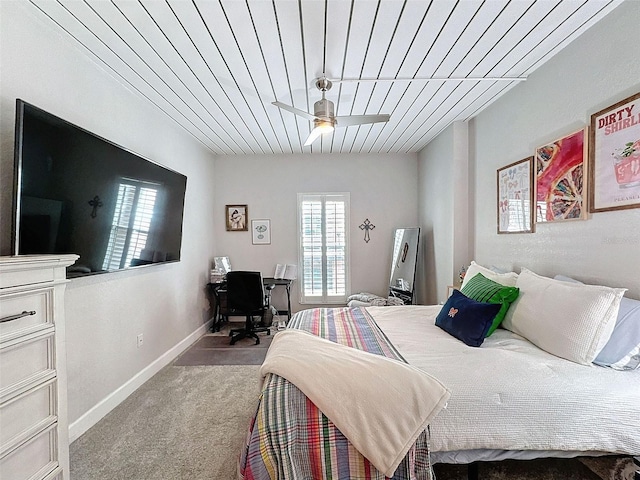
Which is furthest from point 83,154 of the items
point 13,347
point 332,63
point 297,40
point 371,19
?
point 371,19

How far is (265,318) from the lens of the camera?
15.1 feet

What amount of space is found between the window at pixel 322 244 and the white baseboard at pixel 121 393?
1966mm

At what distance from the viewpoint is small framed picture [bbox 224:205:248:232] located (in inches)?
199

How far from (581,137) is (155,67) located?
303cm

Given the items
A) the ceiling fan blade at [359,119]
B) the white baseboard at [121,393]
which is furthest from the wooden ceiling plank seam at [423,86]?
the white baseboard at [121,393]

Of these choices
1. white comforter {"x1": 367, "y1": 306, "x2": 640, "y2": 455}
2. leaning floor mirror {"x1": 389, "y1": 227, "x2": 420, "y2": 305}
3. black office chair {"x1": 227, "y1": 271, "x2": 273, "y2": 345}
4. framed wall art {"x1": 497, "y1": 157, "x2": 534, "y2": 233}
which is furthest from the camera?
leaning floor mirror {"x1": 389, "y1": 227, "x2": 420, "y2": 305}

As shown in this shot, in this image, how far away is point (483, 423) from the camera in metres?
1.41

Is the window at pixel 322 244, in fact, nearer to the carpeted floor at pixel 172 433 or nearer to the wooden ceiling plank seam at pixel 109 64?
the wooden ceiling plank seam at pixel 109 64

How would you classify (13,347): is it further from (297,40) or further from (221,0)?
(297,40)

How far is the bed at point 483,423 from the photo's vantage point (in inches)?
50.8

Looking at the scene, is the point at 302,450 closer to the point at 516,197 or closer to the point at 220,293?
the point at 516,197

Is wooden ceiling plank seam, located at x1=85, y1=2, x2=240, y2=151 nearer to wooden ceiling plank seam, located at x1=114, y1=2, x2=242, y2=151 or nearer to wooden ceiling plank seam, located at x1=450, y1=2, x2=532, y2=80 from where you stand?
wooden ceiling plank seam, located at x1=114, y1=2, x2=242, y2=151

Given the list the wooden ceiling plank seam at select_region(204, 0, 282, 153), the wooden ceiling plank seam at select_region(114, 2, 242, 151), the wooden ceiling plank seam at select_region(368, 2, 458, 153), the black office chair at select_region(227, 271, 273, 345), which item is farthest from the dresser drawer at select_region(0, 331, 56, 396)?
the wooden ceiling plank seam at select_region(368, 2, 458, 153)

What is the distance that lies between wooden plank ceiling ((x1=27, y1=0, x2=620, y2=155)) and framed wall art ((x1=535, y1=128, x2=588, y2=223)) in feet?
2.21
